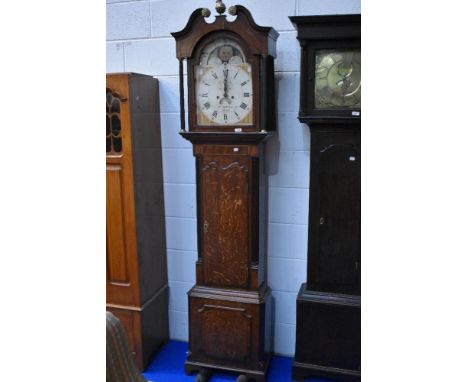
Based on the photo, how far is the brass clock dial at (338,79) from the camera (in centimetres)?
178

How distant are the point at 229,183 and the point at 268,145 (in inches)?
12.8

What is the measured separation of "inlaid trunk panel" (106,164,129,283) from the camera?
6.83ft

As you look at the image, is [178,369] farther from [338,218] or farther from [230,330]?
[338,218]

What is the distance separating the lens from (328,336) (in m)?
2.02

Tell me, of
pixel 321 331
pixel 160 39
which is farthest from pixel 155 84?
Answer: pixel 321 331

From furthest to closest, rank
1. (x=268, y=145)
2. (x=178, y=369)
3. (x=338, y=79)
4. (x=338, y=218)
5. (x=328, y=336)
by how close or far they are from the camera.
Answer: (x=178, y=369) < (x=268, y=145) < (x=328, y=336) < (x=338, y=218) < (x=338, y=79)

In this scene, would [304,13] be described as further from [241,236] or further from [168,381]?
[168,381]

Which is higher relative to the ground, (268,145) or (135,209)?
(268,145)

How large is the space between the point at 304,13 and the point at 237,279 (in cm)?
133

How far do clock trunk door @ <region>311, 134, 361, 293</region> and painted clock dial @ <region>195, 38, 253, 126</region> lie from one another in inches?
16.2

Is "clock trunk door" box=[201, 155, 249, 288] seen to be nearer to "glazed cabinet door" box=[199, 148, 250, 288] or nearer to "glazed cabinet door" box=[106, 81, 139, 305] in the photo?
"glazed cabinet door" box=[199, 148, 250, 288]

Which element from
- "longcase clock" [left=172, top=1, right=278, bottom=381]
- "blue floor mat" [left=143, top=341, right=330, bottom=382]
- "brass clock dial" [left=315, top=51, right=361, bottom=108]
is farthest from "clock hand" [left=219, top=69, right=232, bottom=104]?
"blue floor mat" [left=143, top=341, right=330, bottom=382]

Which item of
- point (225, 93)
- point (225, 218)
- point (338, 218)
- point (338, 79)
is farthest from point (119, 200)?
point (338, 79)

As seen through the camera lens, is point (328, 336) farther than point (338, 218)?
Yes
